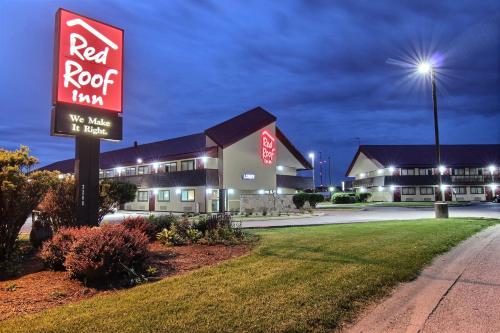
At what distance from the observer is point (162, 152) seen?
4469 centimetres

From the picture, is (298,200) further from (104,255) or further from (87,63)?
(104,255)

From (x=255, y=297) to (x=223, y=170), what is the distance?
32242mm

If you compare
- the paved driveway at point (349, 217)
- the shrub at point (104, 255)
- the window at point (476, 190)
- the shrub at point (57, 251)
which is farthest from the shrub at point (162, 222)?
the window at point (476, 190)

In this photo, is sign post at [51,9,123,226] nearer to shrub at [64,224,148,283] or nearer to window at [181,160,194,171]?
shrub at [64,224,148,283]

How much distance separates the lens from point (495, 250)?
39.2ft

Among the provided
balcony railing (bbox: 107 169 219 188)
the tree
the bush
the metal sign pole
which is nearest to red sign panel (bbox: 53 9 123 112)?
the metal sign pole

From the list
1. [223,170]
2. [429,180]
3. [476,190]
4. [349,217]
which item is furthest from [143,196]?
[476,190]

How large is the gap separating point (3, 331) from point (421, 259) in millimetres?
8773

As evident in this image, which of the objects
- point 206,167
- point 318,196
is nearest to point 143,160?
point 206,167

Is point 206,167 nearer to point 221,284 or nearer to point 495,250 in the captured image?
point 495,250

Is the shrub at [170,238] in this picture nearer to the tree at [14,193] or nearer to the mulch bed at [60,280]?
the mulch bed at [60,280]

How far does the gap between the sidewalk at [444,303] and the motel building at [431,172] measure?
56.3m

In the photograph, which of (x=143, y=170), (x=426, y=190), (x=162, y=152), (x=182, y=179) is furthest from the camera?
(x=426, y=190)

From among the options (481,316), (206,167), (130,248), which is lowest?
(481,316)
